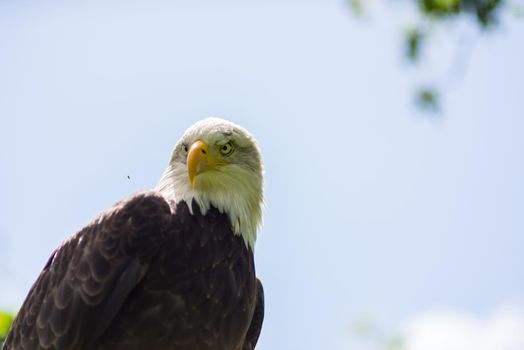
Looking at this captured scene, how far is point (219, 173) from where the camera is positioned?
23.1 ft

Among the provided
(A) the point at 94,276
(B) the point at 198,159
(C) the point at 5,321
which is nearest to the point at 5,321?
(C) the point at 5,321

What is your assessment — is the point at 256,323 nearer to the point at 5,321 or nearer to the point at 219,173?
the point at 219,173

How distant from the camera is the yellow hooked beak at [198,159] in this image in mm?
6676

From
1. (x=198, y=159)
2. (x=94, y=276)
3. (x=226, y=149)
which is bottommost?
(x=94, y=276)

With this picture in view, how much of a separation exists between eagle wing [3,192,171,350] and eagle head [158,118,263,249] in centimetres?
30

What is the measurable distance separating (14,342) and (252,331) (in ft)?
5.72

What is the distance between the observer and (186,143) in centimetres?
698

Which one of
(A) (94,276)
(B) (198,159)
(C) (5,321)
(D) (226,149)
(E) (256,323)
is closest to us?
(A) (94,276)

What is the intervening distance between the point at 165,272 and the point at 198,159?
2.85 ft

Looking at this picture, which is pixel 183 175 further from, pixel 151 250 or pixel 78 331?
pixel 78 331

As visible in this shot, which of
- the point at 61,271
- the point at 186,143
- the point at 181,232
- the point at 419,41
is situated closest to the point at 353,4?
the point at 419,41

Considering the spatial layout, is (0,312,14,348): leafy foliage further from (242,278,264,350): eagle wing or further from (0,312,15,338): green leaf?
(242,278,264,350): eagle wing

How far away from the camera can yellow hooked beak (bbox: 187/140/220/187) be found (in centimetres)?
668

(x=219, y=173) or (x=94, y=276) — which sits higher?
(x=219, y=173)
